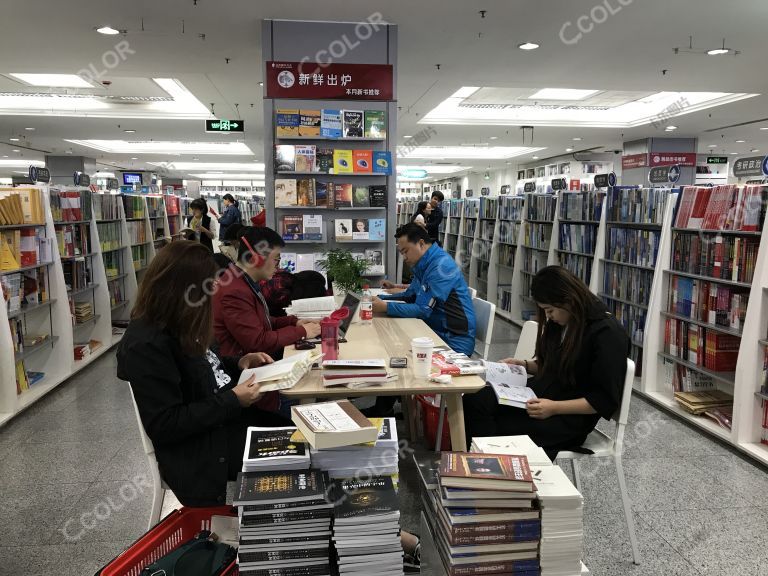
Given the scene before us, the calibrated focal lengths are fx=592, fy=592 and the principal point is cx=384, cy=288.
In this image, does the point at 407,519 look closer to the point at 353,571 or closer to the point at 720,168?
the point at 353,571

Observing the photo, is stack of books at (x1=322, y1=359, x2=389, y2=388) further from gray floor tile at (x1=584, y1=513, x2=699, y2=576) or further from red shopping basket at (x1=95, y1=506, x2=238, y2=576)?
gray floor tile at (x1=584, y1=513, x2=699, y2=576)

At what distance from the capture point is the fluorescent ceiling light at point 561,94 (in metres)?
10.0

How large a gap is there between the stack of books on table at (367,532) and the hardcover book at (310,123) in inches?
164

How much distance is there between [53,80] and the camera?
8820mm

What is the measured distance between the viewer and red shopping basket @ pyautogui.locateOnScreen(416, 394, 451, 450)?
3496 millimetres

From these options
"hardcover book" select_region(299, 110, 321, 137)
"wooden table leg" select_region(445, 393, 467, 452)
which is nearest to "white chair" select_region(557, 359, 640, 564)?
"wooden table leg" select_region(445, 393, 467, 452)

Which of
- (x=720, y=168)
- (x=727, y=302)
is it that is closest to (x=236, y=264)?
(x=727, y=302)

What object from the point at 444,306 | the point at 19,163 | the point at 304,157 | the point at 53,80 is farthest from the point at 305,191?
the point at 19,163

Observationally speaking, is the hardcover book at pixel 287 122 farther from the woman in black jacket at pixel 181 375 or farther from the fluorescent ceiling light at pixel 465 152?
the fluorescent ceiling light at pixel 465 152

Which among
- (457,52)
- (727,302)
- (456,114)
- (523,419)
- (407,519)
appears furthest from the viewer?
(456,114)

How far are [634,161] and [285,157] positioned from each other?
37.6ft

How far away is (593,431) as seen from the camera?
2768 mm

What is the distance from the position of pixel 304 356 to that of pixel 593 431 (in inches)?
55.0

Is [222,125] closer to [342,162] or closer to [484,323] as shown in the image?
[342,162]
